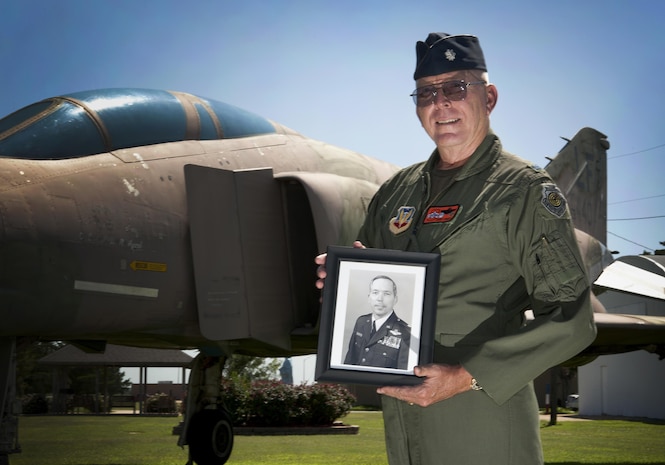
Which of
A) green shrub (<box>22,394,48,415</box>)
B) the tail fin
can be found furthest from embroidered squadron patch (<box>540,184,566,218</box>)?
green shrub (<box>22,394,48,415</box>)

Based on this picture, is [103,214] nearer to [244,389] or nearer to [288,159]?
[288,159]

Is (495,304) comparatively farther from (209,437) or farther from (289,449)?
(289,449)

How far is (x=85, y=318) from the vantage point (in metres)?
5.66

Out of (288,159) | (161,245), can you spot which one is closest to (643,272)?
(288,159)

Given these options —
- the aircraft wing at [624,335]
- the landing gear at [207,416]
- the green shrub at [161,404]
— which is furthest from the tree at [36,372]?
the aircraft wing at [624,335]

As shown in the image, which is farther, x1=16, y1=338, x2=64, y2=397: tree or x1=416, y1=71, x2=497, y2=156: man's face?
x1=16, y1=338, x2=64, y2=397: tree

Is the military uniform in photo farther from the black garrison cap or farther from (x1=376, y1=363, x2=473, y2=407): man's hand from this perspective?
the black garrison cap

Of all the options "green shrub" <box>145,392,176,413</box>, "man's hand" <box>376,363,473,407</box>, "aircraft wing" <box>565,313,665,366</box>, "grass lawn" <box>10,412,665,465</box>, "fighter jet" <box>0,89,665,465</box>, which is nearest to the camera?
"man's hand" <box>376,363,473,407</box>

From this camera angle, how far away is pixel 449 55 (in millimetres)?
2039

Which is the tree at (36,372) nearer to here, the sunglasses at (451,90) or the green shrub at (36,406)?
the green shrub at (36,406)

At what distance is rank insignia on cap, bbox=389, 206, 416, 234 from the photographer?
210 cm

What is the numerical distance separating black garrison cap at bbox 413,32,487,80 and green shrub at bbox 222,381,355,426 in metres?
18.1

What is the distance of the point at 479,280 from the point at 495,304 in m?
0.07

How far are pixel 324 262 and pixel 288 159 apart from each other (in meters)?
5.38
